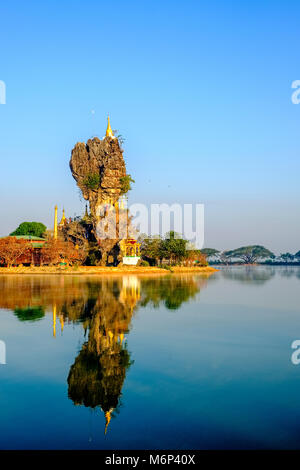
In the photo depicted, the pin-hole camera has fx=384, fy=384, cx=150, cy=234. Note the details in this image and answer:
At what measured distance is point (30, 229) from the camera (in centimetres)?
8500

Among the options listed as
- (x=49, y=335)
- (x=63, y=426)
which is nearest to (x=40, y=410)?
(x=63, y=426)

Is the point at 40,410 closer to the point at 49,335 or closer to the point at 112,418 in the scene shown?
the point at 112,418

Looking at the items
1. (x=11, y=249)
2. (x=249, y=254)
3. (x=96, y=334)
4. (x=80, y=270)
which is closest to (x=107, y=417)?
(x=96, y=334)

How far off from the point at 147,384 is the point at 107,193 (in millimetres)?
61759

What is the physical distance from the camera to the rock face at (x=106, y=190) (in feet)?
214

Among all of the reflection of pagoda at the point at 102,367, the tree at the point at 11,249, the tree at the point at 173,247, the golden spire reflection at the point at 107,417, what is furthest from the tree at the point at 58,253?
the golden spire reflection at the point at 107,417

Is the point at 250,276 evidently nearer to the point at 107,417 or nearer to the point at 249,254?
the point at 107,417

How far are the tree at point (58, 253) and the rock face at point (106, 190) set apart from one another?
199 inches

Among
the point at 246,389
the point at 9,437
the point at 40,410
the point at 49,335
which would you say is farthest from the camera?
the point at 49,335

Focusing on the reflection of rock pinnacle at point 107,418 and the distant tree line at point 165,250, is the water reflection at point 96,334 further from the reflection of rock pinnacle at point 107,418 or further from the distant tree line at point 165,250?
the distant tree line at point 165,250

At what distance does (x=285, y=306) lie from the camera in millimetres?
19578

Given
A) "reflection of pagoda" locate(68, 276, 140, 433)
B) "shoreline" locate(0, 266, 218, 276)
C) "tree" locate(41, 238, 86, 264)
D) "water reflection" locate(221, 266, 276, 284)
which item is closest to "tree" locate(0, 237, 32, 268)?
"shoreline" locate(0, 266, 218, 276)

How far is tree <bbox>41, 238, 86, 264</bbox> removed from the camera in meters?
58.2
